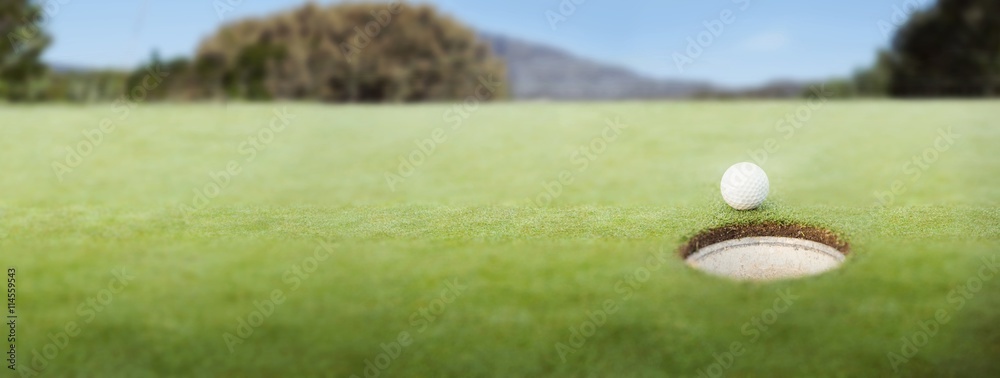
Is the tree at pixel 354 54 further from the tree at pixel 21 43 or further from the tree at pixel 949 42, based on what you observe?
the tree at pixel 949 42

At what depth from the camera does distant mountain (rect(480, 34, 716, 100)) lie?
92.0 feet

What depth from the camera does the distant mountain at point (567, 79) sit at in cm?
2803

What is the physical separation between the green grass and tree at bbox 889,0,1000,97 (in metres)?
32.7

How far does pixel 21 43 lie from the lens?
129ft

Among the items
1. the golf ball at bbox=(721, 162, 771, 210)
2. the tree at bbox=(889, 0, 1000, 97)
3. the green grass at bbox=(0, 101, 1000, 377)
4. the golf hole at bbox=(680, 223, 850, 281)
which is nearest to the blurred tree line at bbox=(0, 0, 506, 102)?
the green grass at bbox=(0, 101, 1000, 377)

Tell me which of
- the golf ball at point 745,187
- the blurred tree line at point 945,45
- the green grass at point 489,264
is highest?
the blurred tree line at point 945,45

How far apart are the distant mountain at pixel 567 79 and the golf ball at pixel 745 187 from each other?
17.5 m

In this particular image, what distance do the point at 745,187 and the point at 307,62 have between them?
39699mm

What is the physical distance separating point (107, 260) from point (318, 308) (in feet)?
8.44

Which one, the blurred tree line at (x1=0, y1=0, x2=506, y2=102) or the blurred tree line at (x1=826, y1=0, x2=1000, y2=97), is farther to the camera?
the blurred tree line at (x1=826, y1=0, x2=1000, y2=97)

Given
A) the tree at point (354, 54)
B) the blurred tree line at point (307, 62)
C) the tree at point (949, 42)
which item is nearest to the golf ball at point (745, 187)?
the blurred tree line at point (307, 62)

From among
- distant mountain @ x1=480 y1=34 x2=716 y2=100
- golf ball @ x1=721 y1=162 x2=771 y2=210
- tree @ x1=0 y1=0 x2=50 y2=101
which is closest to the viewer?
golf ball @ x1=721 y1=162 x2=771 y2=210

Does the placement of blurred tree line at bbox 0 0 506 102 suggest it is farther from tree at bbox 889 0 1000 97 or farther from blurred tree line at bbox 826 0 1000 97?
tree at bbox 889 0 1000 97

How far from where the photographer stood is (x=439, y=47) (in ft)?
154
